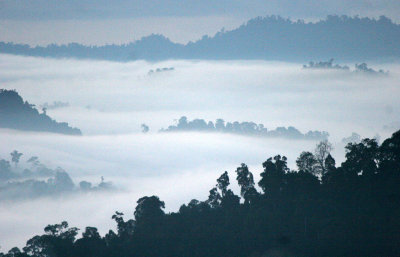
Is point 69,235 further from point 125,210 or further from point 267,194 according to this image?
point 125,210

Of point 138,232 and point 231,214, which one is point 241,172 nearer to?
point 231,214

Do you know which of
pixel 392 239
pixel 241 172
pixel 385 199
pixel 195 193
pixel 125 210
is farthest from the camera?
pixel 195 193

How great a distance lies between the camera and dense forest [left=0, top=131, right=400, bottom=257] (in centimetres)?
6494

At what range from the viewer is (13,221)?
179500mm

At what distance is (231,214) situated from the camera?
6962 centimetres

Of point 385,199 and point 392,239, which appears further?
point 385,199

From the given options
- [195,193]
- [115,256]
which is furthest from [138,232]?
[195,193]

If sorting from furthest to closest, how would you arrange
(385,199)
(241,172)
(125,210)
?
(125,210) → (241,172) → (385,199)

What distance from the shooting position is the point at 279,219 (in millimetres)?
67938

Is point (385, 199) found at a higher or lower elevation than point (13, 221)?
lower

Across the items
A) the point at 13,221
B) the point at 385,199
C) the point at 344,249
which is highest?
the point at 13,221

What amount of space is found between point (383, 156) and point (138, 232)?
23.4m

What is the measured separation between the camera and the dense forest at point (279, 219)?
64938 mm

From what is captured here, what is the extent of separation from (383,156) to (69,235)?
97.9 feet
